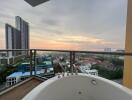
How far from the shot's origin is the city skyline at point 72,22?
3365mm

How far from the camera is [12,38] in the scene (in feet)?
10.5

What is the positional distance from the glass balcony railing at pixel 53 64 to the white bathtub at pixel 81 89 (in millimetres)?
384

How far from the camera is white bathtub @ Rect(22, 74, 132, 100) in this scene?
1.61 meters

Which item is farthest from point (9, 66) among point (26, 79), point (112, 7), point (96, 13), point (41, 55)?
point (112, 7)

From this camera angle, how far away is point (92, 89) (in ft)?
6.52

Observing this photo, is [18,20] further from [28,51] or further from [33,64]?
[33,64]

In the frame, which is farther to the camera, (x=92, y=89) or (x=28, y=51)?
(x=28, y=51)

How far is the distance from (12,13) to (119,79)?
11.0 ft

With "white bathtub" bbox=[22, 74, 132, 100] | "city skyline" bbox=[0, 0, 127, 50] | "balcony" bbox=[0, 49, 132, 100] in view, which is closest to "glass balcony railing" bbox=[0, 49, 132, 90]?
"balcony" bbox=[0, 49, 132, 100]

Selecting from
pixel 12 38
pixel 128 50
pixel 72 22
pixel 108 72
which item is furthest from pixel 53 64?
pixel 128 50

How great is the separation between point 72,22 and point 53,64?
1494 millimetres

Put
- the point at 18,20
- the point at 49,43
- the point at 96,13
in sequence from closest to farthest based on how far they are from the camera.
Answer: the point at 96,13 < the point at 18,20 < the point at 49,43

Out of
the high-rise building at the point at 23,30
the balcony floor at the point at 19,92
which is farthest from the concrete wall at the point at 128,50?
the high-rise building at the point at 23,30

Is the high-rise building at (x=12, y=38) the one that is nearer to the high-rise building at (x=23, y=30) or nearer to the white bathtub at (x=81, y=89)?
the high-rise building at (x=23, y=30)
